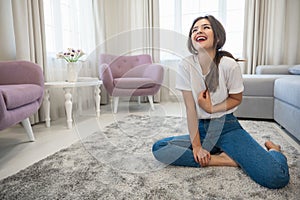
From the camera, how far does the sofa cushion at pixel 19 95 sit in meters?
1.07

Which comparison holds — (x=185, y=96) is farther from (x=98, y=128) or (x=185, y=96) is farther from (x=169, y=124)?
(x=98, y=128)

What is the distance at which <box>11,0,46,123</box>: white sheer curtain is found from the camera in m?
1.72

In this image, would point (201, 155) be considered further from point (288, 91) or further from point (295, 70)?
point (295, 70)

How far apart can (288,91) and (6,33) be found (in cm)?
209

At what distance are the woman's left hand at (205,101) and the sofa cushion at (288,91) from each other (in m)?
0.64

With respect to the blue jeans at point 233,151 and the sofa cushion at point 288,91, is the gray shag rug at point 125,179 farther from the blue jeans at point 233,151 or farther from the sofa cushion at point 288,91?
the sofa cushion at point 288,91

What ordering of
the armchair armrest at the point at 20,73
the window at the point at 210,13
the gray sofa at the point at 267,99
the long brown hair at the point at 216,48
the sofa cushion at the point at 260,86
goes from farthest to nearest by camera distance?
the window at the point at 210,13, the sofa cushion at the point at 260,86, the gray sofa at the point at 267,99, the armchair armrest at the point at 20,73, the long brown hair at the point at 216,48

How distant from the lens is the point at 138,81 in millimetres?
2291

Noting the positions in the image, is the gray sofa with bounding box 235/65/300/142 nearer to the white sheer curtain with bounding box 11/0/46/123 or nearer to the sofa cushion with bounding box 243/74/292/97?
the sofa cushion with bounding box 243/74/292/97

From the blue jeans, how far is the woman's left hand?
0.21 feet

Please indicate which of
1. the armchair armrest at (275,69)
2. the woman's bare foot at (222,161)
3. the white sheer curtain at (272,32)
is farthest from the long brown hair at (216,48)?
the white sheer curtain at (272,32)

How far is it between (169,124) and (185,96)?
86 cm

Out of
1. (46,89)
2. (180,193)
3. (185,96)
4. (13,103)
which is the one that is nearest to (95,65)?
(46,89)

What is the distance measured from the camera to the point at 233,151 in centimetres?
93
